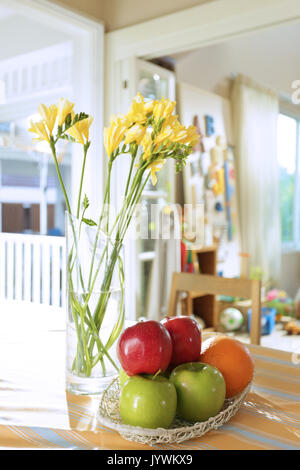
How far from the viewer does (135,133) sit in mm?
832

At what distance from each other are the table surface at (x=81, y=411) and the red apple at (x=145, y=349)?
0.35 ft

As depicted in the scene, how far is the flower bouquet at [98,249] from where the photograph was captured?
841 mm

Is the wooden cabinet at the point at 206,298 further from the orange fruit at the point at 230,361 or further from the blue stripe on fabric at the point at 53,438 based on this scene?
the blue stripe on fabric at the point at 53,438

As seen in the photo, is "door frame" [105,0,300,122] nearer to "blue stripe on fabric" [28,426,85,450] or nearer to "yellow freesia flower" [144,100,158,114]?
"yellow freesia flower" [144,100,158,114]

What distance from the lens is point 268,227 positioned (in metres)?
5.31

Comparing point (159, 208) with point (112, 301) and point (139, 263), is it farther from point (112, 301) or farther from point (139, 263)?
point (112, 301)

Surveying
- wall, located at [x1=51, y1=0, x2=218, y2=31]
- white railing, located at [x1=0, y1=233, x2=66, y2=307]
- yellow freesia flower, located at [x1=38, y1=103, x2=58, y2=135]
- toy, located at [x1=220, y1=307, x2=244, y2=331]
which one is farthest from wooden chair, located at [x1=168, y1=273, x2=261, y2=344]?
toy, located at [x1=220, y1=307, x2=244, y2=331]

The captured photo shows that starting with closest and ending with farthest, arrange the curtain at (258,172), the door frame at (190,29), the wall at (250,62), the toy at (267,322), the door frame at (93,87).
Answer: the door frame at (190,29), the door frame at (93,87), the toy at (267,322), the wall at (250,62), the curtain at (258,172)

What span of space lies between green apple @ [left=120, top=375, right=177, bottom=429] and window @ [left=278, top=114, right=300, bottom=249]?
5217 mm

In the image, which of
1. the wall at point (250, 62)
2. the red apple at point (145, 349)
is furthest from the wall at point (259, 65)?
the red apple at point (145, 349)

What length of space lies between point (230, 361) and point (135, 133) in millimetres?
419

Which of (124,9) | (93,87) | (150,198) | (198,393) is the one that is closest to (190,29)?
(124,9)

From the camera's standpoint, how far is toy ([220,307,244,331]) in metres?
4.08
